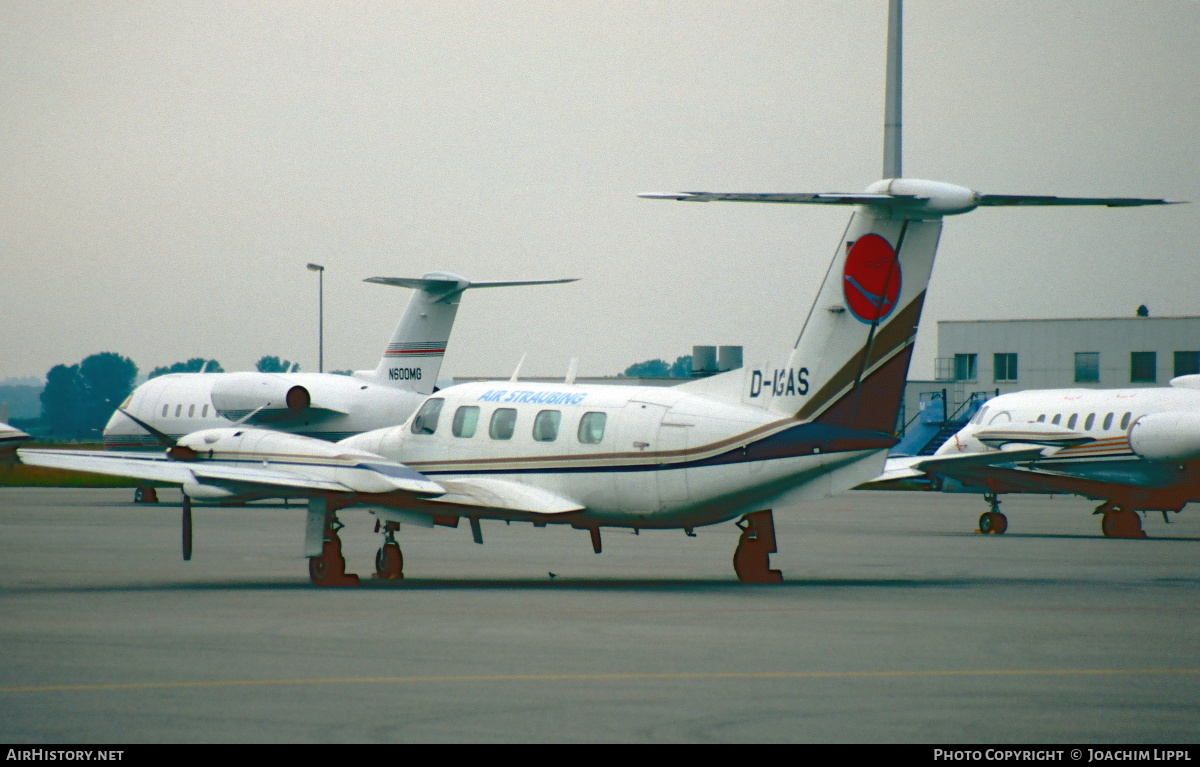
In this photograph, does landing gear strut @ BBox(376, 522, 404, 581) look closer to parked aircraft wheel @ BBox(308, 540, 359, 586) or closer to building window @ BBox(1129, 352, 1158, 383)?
parked aircraft wheel @ BBox(308, 540, 359, 586)

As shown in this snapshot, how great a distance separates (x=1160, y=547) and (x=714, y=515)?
1276cm

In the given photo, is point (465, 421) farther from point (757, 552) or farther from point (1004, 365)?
point (1004, 365)

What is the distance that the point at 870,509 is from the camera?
4553cm

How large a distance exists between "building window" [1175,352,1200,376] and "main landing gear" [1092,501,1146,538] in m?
48.2

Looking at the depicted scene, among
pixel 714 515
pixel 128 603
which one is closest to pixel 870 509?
pixel 714 515

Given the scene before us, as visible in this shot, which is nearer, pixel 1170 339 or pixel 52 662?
pixel 52 662

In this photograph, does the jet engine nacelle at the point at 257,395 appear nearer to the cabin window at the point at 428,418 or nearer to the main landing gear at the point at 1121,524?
the cabin window at the point at 428,418

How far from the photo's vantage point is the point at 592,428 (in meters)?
20.2

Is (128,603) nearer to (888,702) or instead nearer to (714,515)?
(714,515)

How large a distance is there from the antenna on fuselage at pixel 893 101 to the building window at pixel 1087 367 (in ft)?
204

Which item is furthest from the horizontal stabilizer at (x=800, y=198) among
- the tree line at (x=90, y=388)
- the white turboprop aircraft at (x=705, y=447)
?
the tree line at (x=90, y=388)

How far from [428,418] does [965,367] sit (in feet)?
217

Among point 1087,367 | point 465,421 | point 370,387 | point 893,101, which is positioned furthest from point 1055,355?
point 465,421

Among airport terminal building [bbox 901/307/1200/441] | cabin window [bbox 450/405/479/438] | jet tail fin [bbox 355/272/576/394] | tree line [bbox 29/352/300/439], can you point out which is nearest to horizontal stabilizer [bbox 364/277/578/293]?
jet tail fin [bbox 355/272/576/394]
